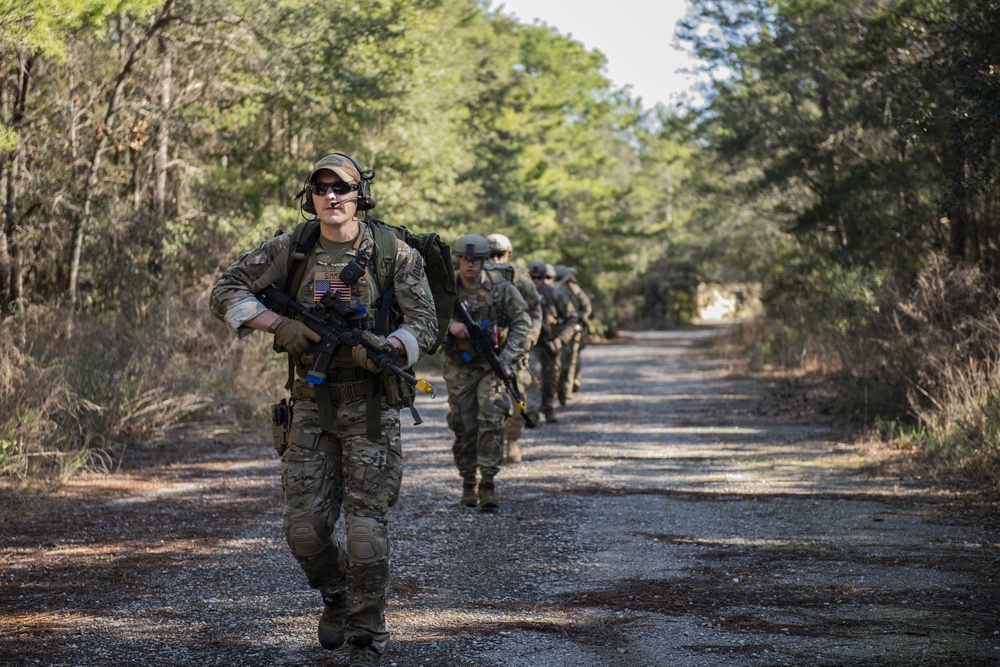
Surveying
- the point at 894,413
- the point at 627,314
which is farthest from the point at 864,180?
the point at 627,314

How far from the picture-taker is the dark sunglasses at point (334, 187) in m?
5.01

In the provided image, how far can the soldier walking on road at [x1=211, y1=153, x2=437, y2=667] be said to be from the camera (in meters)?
4.91

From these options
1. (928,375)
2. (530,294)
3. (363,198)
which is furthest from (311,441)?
(928,375)

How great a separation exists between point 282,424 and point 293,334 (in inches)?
18.4

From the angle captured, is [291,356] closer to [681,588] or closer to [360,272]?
[360,272]

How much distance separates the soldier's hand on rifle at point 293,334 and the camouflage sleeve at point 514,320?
14.4 feet

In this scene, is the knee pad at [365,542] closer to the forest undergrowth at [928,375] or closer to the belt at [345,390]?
the belt at [345,390]

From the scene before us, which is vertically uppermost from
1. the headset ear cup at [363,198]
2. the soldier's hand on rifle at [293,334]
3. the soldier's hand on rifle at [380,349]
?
the headset ear cup at [363,198]

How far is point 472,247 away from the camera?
28.7 feet

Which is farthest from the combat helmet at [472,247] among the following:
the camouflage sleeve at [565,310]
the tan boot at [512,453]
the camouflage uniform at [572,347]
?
the camouflage uniform at [572,347]

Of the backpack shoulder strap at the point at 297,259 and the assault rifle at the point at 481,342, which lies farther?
the assault rifle at the point at 481,342

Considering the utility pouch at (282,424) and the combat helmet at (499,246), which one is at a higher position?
the combat helmet at (499,246)

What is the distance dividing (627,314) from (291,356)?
173 feet

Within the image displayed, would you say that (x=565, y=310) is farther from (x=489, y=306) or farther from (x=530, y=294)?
(x=489, y=306)
